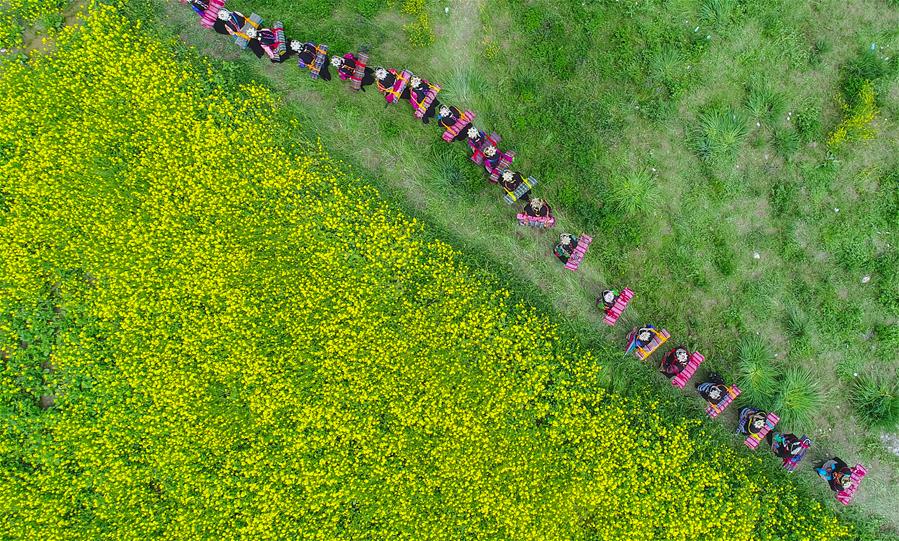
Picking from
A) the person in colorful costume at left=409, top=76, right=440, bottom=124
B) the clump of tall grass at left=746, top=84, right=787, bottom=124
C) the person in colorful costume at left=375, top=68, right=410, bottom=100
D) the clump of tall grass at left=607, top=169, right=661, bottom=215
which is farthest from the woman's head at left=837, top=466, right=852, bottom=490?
the person in colorful costume at left=375, top=68, right=410, bottom=100

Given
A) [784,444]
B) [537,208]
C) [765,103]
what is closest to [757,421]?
[784,444]

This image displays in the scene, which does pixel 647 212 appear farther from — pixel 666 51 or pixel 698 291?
pixel 666 51

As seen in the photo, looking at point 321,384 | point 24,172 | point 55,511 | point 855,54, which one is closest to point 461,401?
point 321,384

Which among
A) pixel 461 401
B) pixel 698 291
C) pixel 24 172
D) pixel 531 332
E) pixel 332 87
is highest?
pixel 698 291

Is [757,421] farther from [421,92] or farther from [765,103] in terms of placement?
[421,92]

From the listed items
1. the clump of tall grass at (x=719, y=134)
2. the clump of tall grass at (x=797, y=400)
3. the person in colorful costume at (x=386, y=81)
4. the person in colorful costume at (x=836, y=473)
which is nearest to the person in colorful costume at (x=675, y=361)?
the clump of tall grass at (x=797, y=400)

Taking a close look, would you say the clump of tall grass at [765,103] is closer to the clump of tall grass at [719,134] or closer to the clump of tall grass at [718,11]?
the clump of tall grass at [719,134]

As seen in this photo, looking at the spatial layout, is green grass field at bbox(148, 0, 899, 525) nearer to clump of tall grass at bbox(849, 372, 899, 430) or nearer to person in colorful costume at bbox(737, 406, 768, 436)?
clump of tall grass at bbox(849, 372, 899, 430)
